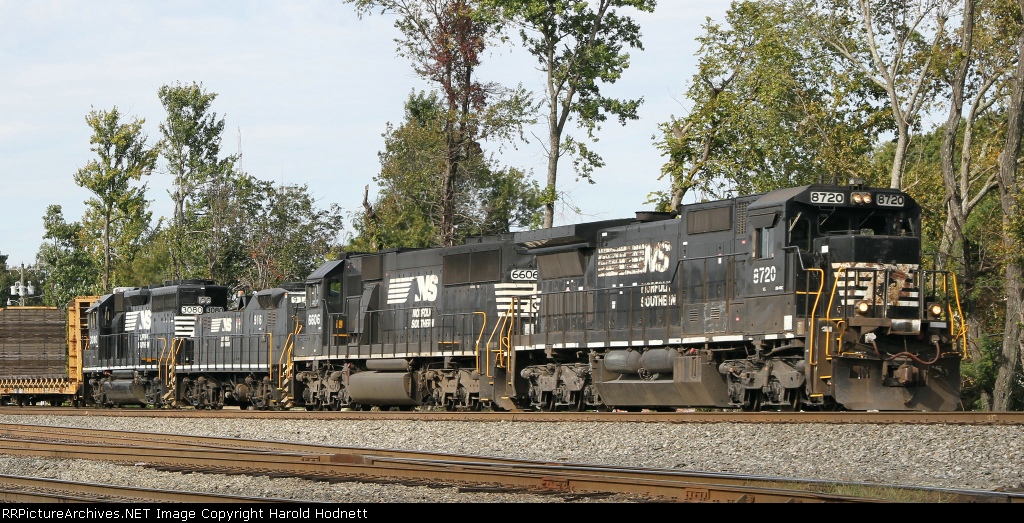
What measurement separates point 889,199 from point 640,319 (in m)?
4.01

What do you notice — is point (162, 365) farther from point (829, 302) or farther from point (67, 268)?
point (67, 268)

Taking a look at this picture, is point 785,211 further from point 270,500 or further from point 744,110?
point 744,110

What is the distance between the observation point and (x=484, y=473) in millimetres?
9828

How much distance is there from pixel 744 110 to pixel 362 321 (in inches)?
421

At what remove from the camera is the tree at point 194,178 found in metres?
50.2

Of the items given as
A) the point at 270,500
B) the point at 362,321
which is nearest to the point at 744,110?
the point at 362,321

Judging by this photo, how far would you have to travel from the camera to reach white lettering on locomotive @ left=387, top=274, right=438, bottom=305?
21491 millimetres

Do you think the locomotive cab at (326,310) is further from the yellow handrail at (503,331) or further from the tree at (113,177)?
the tree at (113,177)

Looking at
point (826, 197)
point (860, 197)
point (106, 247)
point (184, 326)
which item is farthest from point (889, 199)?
point (106, 247)

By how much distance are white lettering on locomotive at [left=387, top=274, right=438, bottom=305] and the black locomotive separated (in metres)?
0.03

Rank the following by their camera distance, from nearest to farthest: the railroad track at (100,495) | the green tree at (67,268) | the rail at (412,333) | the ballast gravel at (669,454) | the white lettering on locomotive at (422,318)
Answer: the railroad track at (100,495)
the ballast gravel at (669,454)
the rail at (412,333)
the white lettering on locomotive at (422,318)
the green tree at (67,268)

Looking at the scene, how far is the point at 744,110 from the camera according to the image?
2714 cm

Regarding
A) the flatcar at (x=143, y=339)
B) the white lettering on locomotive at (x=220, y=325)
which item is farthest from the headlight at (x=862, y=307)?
the flatcar at (x=143, y=339)

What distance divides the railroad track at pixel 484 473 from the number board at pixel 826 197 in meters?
5.98
